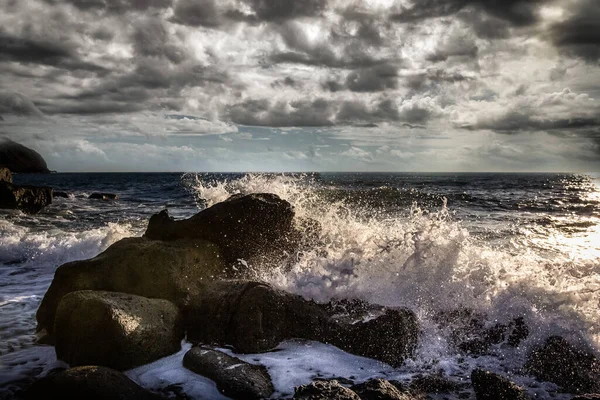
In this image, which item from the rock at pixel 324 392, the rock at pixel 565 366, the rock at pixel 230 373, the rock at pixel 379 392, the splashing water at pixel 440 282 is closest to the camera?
the rock at pixel 324 392

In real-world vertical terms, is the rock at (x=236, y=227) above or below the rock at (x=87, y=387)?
above

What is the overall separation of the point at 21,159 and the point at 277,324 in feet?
431

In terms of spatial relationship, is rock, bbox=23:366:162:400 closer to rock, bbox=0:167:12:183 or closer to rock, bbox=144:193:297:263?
rock, bbox=144:193:297:263

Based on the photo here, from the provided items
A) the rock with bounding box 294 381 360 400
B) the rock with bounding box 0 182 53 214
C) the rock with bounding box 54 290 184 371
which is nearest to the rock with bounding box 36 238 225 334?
the rock with bounding box 54 290 184 371

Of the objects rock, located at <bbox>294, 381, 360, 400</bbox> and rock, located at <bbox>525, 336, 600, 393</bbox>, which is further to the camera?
rock, located at <bbox>525, 336, 600, 393</bbox>

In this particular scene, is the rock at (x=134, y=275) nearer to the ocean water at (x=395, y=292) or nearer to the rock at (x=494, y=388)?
the ocean water at (x=395, y=292)

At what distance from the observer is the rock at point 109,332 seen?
4.61 metres

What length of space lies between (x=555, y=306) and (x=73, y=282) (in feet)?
19.9

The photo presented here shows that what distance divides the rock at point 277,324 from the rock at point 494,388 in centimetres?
89

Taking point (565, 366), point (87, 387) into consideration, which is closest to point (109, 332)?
point (87, 387)

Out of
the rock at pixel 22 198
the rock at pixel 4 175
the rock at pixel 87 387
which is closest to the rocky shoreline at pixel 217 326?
the rock at pixel 87 387

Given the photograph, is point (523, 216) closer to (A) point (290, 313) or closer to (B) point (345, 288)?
(B) point (345, 288)

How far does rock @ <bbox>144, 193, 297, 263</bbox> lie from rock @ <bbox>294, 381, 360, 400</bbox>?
361 centimetres

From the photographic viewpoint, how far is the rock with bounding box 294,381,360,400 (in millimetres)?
3652
